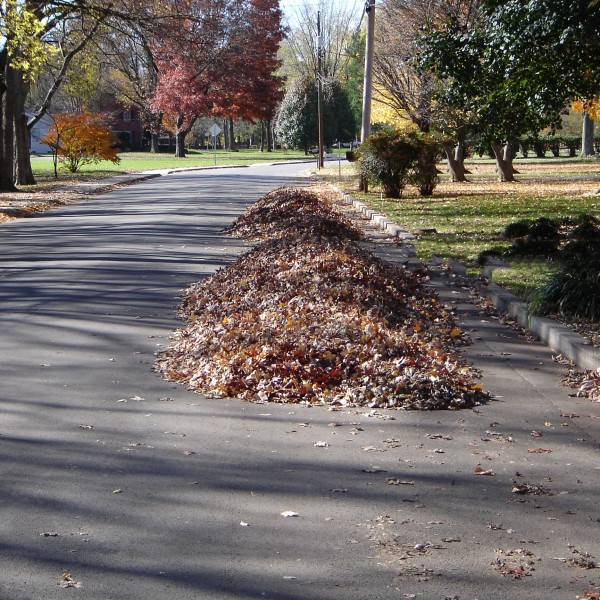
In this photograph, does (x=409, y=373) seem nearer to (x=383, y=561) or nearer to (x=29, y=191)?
(x=383, y=561)

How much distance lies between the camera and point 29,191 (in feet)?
108

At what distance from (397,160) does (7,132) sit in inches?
591

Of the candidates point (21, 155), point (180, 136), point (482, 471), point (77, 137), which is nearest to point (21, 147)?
point (21, 155)

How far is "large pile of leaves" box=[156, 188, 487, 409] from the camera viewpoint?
22.9 feet

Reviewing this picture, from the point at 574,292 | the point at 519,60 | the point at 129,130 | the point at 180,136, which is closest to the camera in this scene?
the point at 574,292

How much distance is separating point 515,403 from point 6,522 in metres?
3.85

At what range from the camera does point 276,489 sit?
197 inches

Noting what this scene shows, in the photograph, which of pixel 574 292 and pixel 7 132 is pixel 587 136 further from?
pixel 574 292

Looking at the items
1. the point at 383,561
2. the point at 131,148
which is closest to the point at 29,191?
the point at 383,561

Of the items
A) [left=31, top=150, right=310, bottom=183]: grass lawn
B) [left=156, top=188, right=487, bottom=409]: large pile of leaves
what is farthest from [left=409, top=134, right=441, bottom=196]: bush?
[left=31, top=150, right=310, bottom=183]: grass lawn

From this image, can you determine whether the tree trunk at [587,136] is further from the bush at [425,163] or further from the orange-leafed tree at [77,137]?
the bush at [425,163]

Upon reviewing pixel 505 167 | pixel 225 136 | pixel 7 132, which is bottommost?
pixel 505 167

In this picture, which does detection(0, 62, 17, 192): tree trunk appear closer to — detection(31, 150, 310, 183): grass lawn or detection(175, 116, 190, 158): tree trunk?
detection(31, 150, 310, 183): grass lawn

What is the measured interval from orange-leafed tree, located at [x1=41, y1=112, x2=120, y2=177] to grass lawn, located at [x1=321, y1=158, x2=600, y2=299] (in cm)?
1665
